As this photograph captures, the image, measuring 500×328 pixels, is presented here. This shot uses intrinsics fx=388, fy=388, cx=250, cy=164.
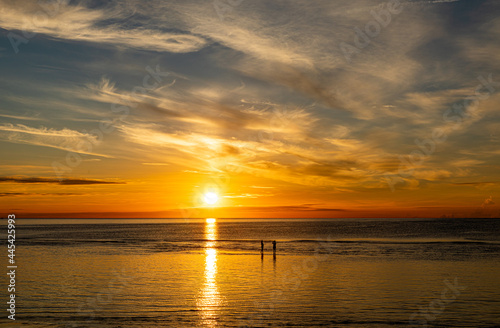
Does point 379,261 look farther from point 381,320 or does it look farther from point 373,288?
point 381,320

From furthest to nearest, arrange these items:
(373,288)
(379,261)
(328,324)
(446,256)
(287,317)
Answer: (446,256)
(379,261)
(373,288)
(287,317)
(328,324)

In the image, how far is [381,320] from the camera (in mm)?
26500

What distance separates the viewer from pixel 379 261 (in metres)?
57.8

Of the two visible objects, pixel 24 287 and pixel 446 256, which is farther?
pixel 446 256

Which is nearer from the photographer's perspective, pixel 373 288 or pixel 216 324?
pixel 216 324

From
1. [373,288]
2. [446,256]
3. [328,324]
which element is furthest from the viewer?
[446,256]

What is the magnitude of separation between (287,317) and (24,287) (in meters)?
26.5

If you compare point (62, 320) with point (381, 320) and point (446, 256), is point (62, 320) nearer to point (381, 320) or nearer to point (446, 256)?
point (381, 320)

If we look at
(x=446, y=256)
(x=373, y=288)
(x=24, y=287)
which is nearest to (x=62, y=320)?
(x=24, y=287)

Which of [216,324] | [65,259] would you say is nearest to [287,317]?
[216,324]

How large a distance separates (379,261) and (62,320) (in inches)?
1769

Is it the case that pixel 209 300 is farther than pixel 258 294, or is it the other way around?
pixel 258 294

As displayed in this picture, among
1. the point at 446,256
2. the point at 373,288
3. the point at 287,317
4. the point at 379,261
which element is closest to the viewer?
the point at 287,317

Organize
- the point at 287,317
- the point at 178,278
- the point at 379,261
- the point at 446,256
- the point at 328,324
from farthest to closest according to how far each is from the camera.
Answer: the point at 446,256, the point at 379,261, the point at 178,278, the point at 287,317, the point at 328,324
